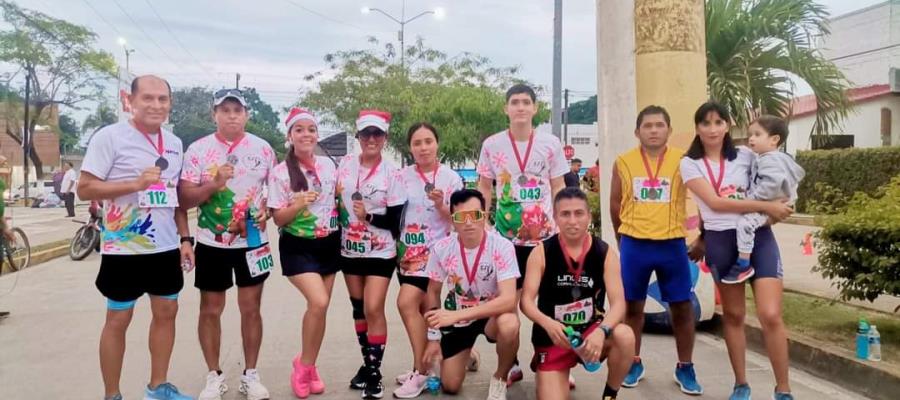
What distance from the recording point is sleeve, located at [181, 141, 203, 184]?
4.33 metres

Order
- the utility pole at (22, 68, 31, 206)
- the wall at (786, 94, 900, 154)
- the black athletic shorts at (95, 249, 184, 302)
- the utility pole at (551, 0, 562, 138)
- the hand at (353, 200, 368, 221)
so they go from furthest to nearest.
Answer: the utility pole at (22, 68, 31, 206), the wall at (786, 94, 900, 154), the utility pole at (551, 0, 562, 138), the hand at (353, 200, 368, 221), the black athletic shorts at (95, 249, 184, 302)

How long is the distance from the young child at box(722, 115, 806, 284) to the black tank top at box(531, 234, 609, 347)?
84 cm

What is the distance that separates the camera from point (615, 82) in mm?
6160

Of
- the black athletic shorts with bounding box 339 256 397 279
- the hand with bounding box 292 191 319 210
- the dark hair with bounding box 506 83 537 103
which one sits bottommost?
the black athletic shorts with bounding box 339 256 397 279

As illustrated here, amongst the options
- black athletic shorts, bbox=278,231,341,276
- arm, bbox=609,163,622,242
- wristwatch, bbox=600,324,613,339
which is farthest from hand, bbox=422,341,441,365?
arm, bbox=609,163,622,242

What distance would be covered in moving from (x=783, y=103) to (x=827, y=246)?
21.9 ft

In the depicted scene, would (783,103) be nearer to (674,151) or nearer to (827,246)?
(827,246)

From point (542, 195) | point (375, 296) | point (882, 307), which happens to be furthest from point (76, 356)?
point (882, 307)

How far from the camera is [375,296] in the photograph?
15.0 feet

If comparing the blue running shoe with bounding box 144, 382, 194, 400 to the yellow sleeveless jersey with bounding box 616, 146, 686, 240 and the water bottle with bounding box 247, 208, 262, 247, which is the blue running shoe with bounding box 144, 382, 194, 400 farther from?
the yellow sleeveless jersey with bounding box 616, 146, 686, 240

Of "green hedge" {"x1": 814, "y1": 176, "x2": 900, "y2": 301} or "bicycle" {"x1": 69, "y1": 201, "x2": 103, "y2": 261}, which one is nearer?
"green hedge" {"x1": 814, "y1": 176, "x2": 900, "y2": 301}

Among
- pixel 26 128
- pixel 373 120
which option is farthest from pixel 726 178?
pixel 26 128

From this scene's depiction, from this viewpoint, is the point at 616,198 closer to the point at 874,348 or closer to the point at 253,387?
the point at 874,348

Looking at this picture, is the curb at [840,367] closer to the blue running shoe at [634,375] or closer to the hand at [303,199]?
the blue running shoe at [634,375]
